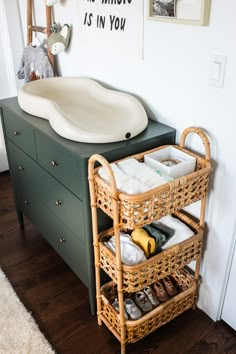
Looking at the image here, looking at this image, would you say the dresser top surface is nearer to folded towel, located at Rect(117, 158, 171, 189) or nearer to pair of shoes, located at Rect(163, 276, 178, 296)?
folded towel, located at Rect(117, 158, 171, 189)

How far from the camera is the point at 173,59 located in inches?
56.3

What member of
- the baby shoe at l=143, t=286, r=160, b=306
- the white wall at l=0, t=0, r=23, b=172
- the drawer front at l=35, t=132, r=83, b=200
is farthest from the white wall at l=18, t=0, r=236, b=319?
the white wall at l=0, t=0, r=23, b=172

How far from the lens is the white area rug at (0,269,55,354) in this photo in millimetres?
1537

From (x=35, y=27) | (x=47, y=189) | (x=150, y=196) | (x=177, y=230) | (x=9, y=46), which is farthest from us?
(x=9, y=46)

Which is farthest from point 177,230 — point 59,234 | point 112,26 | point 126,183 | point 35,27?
point 35,27

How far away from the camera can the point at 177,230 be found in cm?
151

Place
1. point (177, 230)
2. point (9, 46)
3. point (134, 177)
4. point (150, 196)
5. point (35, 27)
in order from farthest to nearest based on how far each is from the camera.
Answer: point (9, 46)
point (35, 27)
point (177, 230)
point (134, 177)
point (150, 196)

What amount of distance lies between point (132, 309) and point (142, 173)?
0.63 m

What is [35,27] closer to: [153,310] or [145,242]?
[145,242]

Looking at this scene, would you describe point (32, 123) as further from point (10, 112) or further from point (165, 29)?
point (165, 29)

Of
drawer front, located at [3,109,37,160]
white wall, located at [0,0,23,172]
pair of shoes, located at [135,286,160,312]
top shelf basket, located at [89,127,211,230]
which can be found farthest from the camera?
white wall, located at [0,0,23,172]

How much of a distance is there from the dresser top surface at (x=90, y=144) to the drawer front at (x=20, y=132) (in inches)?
1.9

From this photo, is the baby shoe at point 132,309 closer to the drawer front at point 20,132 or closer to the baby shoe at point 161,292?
the baby shoe at point 161,292

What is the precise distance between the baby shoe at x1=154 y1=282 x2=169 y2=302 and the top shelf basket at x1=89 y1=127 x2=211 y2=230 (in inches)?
20.3
